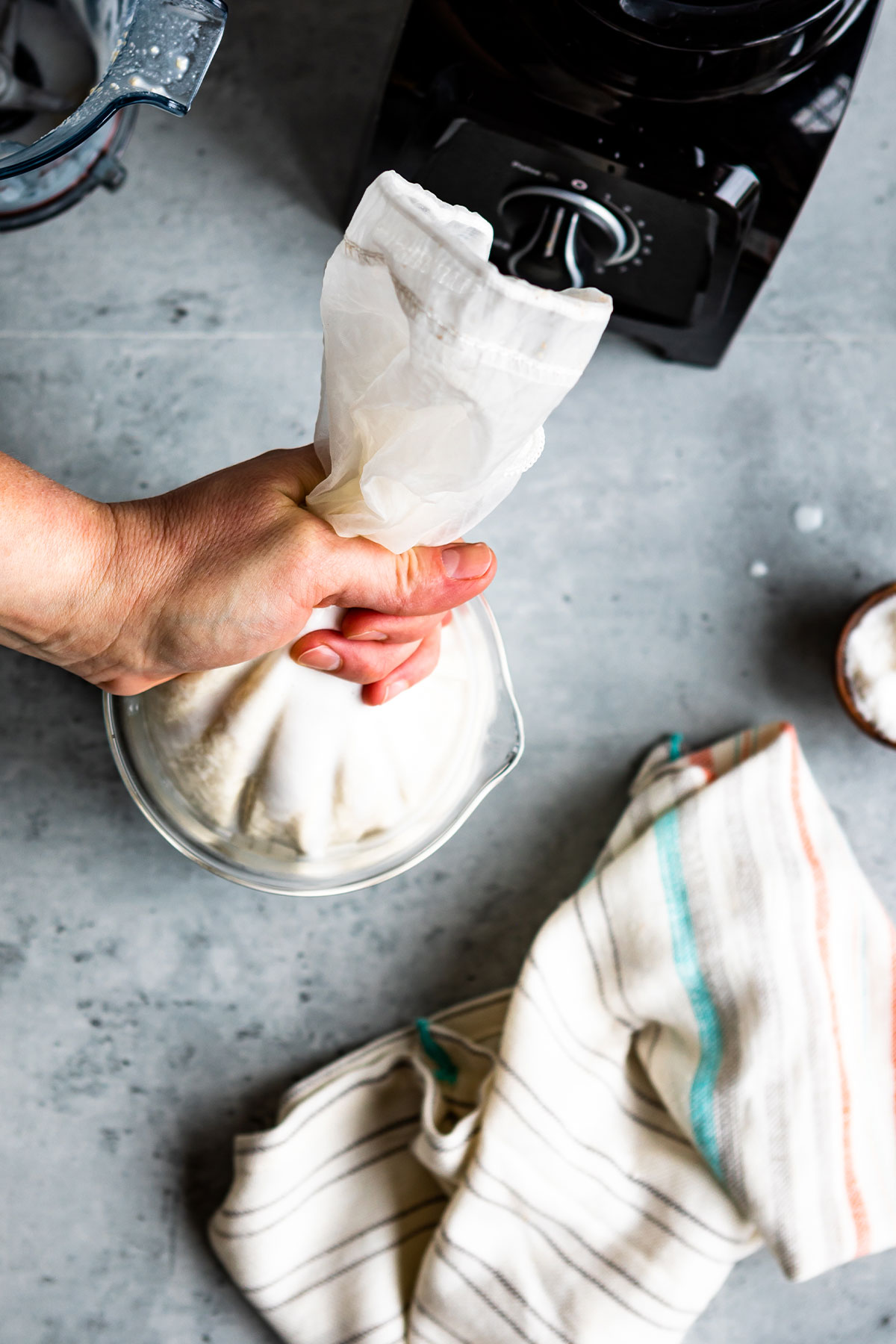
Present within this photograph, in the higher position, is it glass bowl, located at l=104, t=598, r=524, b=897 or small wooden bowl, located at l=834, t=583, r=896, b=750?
small wooden bowl, located at l=834, t=583, r=896, b=750

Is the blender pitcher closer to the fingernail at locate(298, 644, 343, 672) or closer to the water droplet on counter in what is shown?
the fingernail at locate(298, 644, 343, 672)

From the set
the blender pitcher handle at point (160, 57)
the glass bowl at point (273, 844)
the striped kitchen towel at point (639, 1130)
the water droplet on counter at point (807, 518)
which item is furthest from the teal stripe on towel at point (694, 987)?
the blender pitcher handle at point (160, 57)

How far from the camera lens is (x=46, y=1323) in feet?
2.23

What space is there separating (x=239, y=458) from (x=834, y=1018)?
53 centimetres

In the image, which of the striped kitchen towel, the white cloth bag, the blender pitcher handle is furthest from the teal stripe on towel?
the blender pitcher handle

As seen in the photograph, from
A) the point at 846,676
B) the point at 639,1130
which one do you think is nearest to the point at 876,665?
the point at 846,676

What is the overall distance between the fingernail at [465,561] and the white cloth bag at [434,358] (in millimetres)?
54

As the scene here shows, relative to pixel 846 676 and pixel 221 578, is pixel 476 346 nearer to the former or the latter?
pixel 221 578

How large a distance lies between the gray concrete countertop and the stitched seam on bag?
40cm

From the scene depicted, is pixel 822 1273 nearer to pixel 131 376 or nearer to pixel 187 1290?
pixel 187 1290

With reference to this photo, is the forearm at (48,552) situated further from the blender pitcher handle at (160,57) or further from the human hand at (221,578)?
the blender pitcher handle at (160,57)

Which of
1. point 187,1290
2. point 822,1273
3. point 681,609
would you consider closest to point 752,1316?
point 822,1273

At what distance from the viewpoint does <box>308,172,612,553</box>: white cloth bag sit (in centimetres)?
31

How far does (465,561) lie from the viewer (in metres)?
0.47
